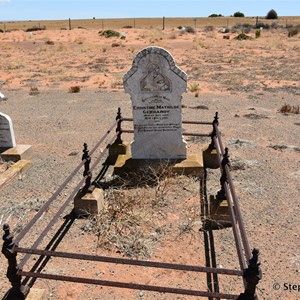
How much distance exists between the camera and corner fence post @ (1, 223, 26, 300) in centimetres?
324

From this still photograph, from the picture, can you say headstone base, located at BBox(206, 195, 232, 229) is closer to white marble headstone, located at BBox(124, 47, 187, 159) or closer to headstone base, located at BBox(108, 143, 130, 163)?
white marble headstone, located at BBox(124, 47, 187, 159)

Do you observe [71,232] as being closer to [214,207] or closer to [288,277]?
[214,207]

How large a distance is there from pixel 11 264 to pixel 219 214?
3096 millimetres

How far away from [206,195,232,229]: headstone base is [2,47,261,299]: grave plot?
0.01 meters

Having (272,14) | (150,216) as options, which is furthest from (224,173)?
(272,14)

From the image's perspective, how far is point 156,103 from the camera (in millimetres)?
6965

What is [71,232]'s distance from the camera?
17.9 feet

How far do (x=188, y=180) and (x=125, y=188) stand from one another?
1204 millimetres

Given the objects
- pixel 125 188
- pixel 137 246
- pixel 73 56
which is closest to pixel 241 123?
pixel 125 188

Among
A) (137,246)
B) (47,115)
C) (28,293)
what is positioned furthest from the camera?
(47,115)

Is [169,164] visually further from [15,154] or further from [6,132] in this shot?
[6,132]

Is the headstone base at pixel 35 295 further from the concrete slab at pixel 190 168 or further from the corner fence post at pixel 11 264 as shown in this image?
the concrete slab at pixel 190 168

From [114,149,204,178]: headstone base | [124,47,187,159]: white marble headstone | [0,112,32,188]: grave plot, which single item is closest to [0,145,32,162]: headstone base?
[0,112,32,188]: grave plot

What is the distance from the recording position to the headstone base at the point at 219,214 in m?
5.38
